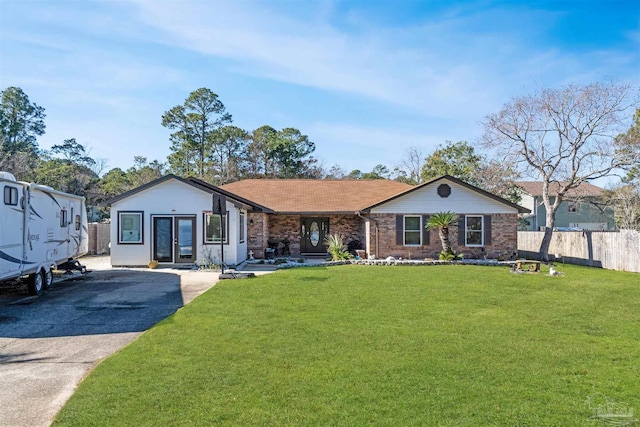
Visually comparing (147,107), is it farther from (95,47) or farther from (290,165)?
(290,165)

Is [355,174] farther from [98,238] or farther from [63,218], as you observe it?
[63,218]

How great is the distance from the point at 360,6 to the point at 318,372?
951 cm

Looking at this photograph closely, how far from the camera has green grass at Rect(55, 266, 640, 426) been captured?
4.18 meters

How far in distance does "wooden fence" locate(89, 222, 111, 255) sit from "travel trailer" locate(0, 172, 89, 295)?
9.45 metres

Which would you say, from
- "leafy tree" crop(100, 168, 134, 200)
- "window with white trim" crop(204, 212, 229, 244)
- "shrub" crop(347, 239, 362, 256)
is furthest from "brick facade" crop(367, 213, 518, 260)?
"leafy tree" crop(100, 168, 134, 200)

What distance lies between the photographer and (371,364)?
218 inches

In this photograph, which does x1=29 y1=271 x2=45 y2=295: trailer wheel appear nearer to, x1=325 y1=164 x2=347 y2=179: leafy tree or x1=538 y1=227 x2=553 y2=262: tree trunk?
x1=538 y1=227 x2=553 y2=262: tree trunk

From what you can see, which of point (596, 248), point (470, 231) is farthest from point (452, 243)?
point (596, 248)

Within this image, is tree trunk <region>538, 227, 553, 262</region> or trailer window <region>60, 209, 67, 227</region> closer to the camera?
trailer window <region>60, 209, 67, 227</region>

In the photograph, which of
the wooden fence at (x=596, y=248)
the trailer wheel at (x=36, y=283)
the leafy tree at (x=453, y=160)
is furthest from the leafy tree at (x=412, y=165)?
the trailer wheel at (x=36, y=283)

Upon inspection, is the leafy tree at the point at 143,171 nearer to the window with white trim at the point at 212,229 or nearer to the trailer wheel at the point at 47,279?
the window with white trim at the point at 212,229

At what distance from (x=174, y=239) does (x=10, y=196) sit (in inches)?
306

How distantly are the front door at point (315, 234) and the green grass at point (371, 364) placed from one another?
11.7m

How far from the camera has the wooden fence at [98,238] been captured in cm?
2325
